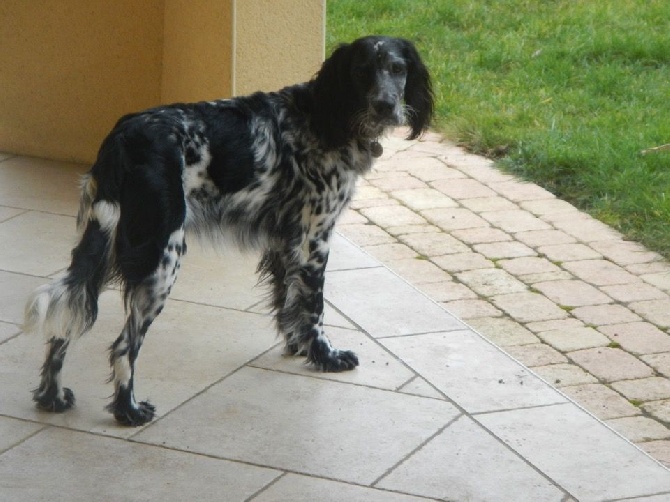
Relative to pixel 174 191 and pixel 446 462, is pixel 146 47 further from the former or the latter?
pixel 446 462

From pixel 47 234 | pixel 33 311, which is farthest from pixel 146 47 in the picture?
pixel 33 311

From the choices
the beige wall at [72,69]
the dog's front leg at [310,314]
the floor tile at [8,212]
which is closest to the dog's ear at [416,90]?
the dog's front leg at [310,314]

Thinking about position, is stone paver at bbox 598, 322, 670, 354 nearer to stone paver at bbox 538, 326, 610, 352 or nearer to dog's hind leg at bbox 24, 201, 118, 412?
stone paver at bbox 538, 326, 610, 352

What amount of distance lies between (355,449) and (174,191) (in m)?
1.10

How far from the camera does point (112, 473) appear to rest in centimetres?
392

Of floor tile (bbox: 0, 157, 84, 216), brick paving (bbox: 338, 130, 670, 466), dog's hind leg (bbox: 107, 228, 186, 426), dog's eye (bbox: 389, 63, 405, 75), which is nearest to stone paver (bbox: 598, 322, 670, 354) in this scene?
brick paving (bbox: 338, 130, 670, 466)

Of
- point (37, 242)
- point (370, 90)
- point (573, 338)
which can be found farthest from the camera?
point (37, 242)

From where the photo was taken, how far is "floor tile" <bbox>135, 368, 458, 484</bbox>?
4082mm

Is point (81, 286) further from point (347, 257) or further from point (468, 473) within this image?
point (347, 257)

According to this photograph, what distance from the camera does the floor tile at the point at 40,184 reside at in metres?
6.41

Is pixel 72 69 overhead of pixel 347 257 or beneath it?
overhead

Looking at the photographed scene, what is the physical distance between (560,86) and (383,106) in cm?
454

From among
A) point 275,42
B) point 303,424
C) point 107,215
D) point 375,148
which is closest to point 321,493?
point 303,424

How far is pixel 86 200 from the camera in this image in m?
4.22
